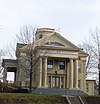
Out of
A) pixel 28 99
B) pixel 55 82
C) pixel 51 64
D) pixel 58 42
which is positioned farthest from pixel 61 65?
pixel 28 99

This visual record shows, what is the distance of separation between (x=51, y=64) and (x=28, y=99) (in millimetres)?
22950

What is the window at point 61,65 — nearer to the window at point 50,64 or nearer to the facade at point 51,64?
the facade at point 51,64

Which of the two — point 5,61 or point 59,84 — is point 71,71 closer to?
point 59,84

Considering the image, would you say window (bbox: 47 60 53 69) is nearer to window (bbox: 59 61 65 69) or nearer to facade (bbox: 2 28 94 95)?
facade (bbox: 2 28 94 95)

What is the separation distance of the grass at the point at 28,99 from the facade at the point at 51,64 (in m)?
17.0

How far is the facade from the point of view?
171ft

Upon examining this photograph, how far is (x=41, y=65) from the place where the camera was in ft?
171

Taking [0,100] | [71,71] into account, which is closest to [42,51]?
[71,71]

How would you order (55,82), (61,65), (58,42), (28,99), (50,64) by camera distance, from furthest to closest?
(61,65) → (58,42) → (50,64) → (55,82) → (28,99)

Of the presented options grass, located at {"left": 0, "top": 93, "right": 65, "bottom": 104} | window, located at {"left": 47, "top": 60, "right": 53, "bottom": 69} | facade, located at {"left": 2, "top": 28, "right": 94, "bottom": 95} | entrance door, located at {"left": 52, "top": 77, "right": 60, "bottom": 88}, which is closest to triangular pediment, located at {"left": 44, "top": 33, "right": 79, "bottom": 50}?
facade, located at {"left": 2, "top": 28, "right": 94, "bottom": 95}

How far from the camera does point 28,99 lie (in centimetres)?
3234

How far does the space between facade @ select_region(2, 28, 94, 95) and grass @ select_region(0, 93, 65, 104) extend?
55.7 feet

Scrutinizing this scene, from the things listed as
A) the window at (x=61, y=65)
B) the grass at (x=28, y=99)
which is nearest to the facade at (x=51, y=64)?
the window at (x=61, y=65)

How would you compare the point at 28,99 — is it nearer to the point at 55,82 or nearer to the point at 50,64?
the point at 55,82
